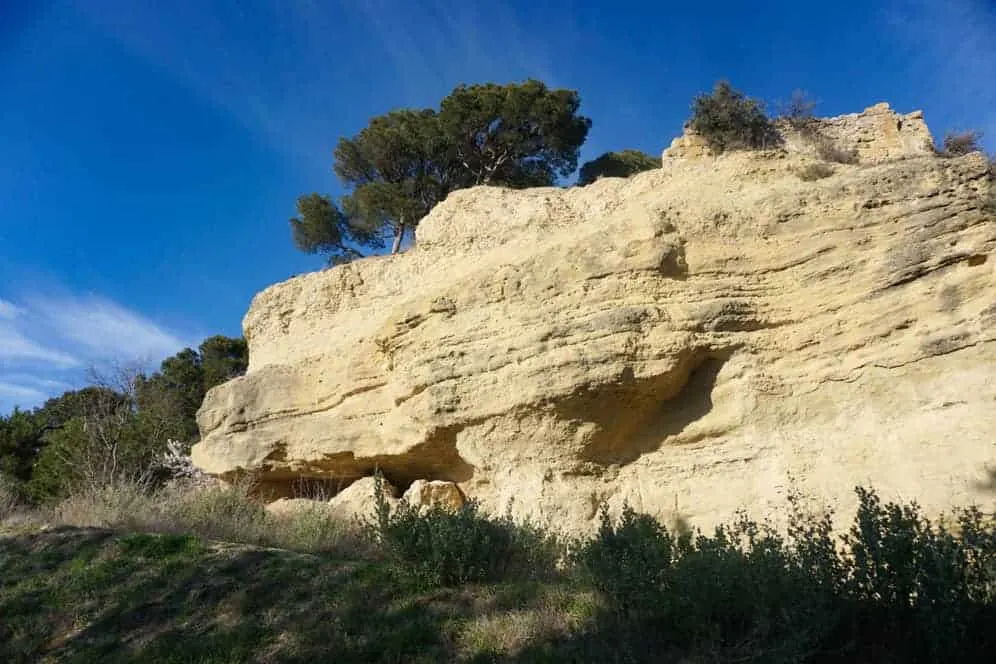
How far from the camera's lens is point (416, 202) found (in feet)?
58.0

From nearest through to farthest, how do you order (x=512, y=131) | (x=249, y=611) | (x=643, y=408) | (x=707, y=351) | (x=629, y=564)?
(x=629, y=564) < (x=249, y=611) < (x=707, y=351) < (x=643, y=408) < (x=512, y=131)

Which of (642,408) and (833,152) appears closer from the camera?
(642,408)

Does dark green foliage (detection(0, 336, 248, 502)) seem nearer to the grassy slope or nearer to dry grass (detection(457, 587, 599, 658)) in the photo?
the grassy slope

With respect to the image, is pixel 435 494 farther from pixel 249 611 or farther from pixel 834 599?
pixel 834 599

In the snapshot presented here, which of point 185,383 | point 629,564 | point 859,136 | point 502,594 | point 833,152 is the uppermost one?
point 859,136

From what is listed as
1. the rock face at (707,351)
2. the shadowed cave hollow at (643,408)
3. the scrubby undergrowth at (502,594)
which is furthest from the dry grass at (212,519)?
the shadowed cave hollow at (643,408)

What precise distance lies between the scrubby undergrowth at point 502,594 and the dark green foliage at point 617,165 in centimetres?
1205

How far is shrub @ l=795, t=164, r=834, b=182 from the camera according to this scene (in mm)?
8891

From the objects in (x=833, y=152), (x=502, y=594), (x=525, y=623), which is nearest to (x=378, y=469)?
(x=502, y=594)

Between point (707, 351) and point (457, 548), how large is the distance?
3.78 meters

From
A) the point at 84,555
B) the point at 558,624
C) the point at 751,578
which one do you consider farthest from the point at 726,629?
the point at 84,555

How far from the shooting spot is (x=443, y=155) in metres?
17.8

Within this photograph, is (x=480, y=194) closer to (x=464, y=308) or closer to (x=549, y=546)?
(x=464, y=308)

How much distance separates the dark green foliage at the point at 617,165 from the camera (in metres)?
17.7
